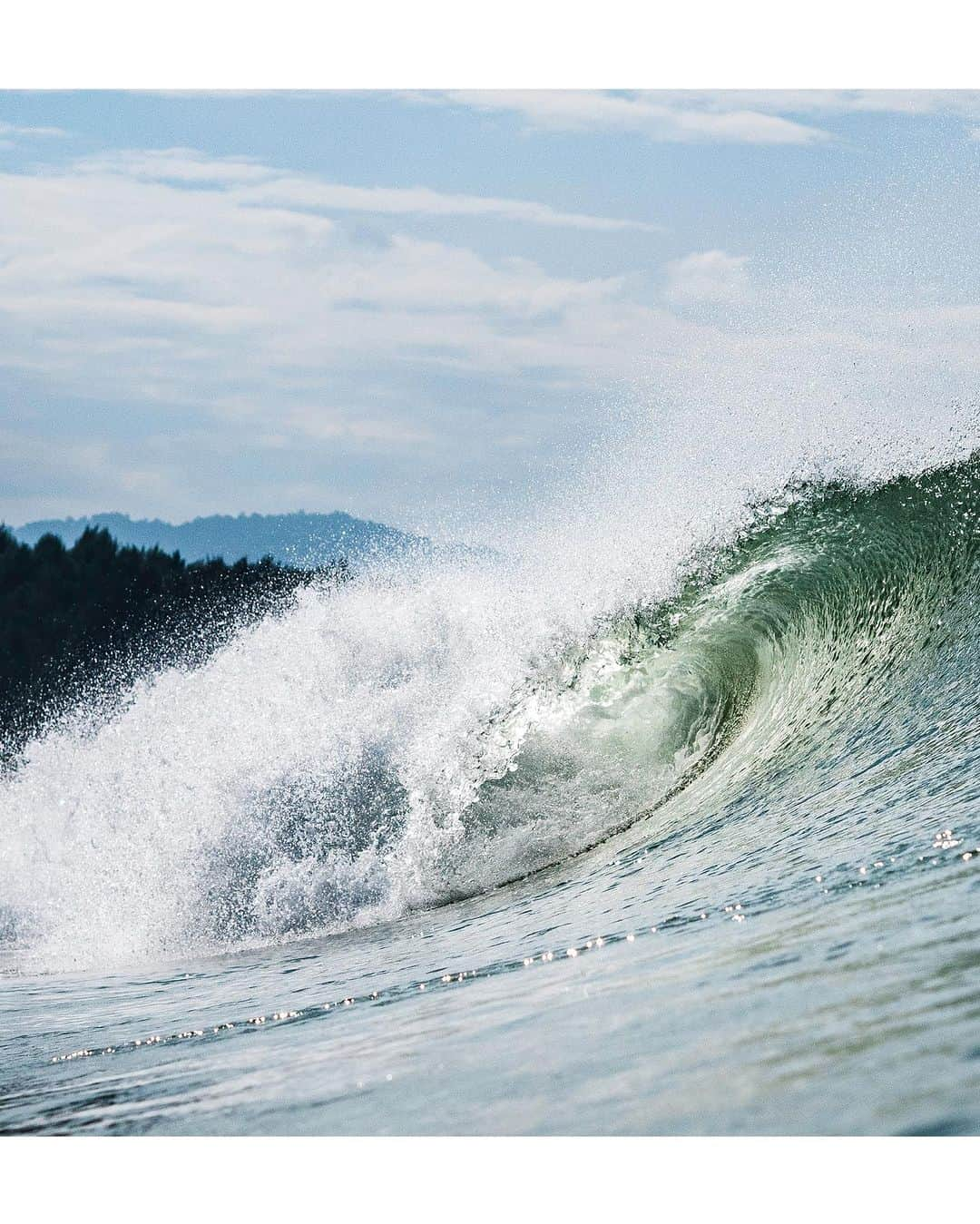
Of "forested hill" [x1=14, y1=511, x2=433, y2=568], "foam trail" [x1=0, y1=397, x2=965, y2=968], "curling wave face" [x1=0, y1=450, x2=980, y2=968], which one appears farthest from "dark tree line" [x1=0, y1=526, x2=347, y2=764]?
"forested hill" [x1=14, y1=511, x2=433, y2=568]

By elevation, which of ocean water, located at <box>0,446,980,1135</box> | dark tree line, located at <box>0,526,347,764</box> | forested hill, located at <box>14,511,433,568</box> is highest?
forested hill, located at <box>14,511,433,568</box>

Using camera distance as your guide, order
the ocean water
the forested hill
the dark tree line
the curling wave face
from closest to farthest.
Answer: the ocean water, the curling wave face, the dark tree line, the forested hill

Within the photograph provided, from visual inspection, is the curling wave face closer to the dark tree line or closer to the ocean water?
the ocean water

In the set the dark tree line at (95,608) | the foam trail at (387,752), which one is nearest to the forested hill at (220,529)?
the dark tree line at (95,608)

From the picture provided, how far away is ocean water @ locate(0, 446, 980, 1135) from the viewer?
8.27 feet

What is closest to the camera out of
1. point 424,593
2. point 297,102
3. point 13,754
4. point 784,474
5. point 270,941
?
point 270,941

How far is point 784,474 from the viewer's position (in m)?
7.58

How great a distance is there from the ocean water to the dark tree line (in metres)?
15.1

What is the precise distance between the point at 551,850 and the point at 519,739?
97 centimetres

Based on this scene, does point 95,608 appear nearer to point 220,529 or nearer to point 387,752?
point 387,752
